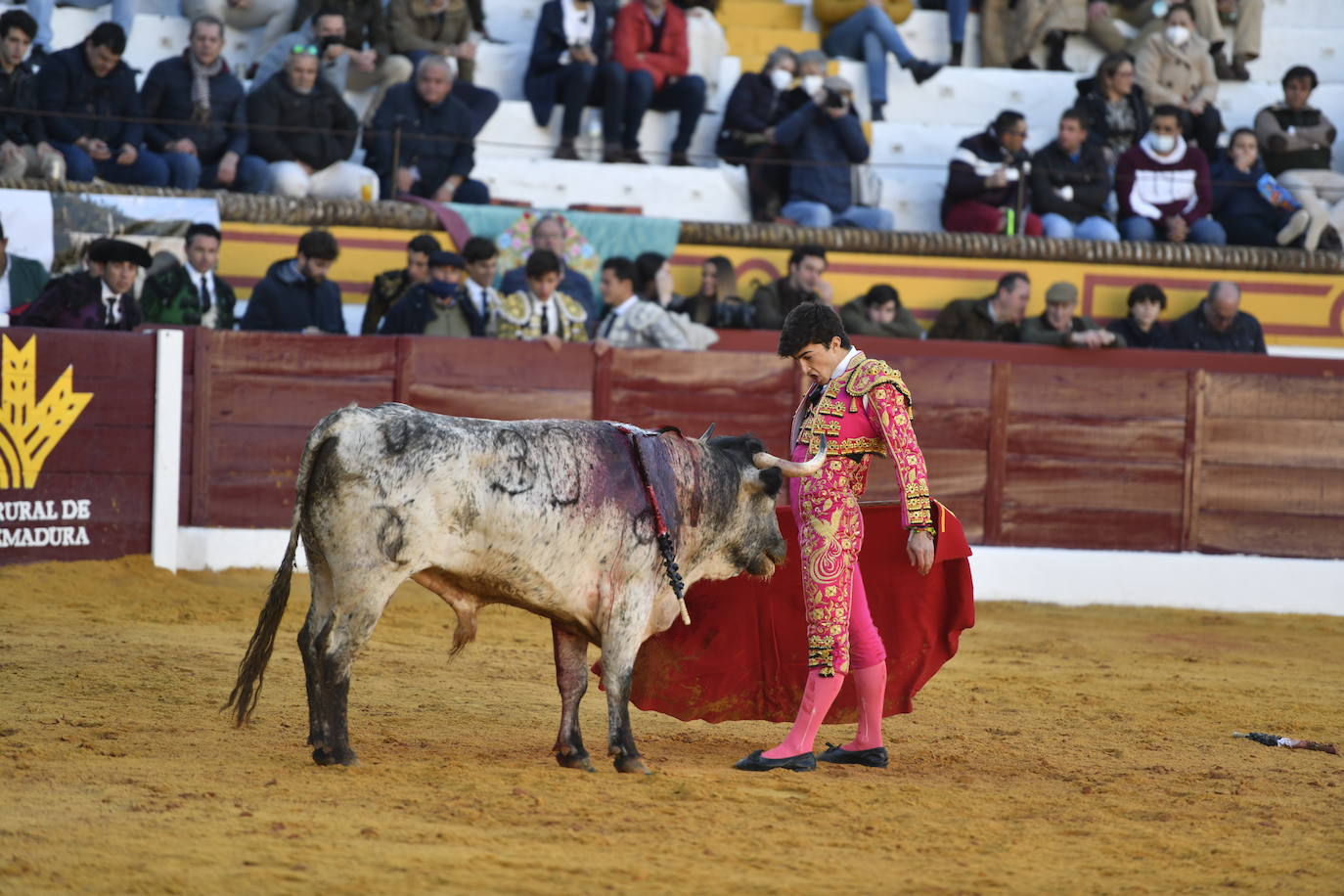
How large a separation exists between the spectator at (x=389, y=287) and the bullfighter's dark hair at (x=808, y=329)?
4337 millimetres

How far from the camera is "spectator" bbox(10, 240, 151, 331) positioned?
7609 millimetres

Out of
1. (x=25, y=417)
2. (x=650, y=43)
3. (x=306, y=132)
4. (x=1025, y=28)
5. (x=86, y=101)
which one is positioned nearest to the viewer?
(x=25, y=417)

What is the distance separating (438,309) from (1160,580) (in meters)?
3.98

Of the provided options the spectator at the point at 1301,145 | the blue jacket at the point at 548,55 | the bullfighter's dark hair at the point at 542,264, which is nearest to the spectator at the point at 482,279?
the bullfighter's dark hair at the point at 542,264

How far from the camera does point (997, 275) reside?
9.87 meters

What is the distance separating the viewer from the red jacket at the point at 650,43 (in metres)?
10.6

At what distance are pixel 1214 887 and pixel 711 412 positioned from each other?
5.27 metres

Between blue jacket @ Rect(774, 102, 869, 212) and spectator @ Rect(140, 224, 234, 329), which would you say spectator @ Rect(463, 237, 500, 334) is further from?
blue jacket @ Rect(774, 102, 869, 212)

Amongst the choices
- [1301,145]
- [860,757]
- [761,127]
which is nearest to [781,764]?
[860,757]

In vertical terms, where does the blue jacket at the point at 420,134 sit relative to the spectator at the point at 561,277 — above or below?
above

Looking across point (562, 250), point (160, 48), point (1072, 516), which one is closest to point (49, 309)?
point (562, 250)

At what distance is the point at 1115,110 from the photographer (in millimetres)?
10977

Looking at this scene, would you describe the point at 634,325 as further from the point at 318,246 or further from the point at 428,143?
the point at 428,143

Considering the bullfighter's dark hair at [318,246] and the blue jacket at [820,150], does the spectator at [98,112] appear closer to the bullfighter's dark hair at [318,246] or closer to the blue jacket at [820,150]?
the bullfighter's dark hair at [318,246]
